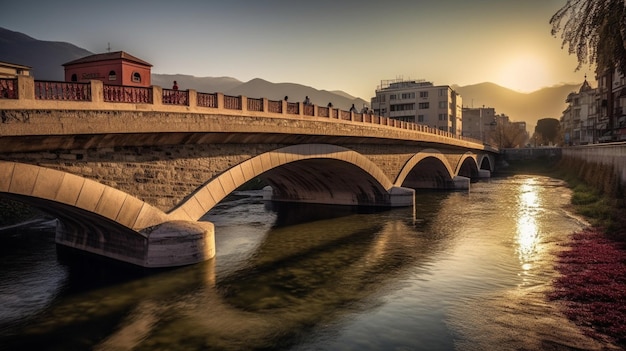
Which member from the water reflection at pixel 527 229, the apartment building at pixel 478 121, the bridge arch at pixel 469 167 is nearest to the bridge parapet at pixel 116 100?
the water reflection at pixel 527 229

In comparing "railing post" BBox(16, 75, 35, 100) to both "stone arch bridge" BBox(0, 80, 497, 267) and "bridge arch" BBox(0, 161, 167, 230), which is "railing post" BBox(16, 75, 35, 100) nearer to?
"stone arch bridge" BBox(0, 80, 497, 267)

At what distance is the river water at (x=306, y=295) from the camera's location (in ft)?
31.9

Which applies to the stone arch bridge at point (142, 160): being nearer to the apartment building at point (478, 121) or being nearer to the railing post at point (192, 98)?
the railing post at point (192, 98)

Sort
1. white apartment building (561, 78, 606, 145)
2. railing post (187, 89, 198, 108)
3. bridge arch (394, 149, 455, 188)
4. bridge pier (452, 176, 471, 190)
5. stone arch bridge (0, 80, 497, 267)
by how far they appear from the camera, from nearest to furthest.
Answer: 1. stone arch bridge (0, 80, 497, 267)
2. railing post (187, 89, 198, 108)
3. bridge arch (394, 149, 455, 188)
4. bridge pier (452, 176, 471, 190)
5. white apartment building (561, 78, 606, 145)

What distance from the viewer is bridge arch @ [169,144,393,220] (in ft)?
52.5

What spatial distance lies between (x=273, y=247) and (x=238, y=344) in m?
9.67

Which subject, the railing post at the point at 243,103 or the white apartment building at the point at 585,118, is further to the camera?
the white apartment building at the point at 585,118

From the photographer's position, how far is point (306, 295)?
41.7ft

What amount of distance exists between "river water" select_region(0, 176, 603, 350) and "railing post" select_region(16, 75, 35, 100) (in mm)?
5948

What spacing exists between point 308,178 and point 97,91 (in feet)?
68.2

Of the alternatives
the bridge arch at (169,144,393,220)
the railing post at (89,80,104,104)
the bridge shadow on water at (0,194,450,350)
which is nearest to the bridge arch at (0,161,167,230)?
the bridge arch at (169,144,393,220)

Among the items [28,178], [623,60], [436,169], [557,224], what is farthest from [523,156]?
[28,178]

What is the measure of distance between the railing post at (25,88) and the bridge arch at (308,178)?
5.78 m

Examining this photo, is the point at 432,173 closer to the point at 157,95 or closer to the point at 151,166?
the point at 151,166
